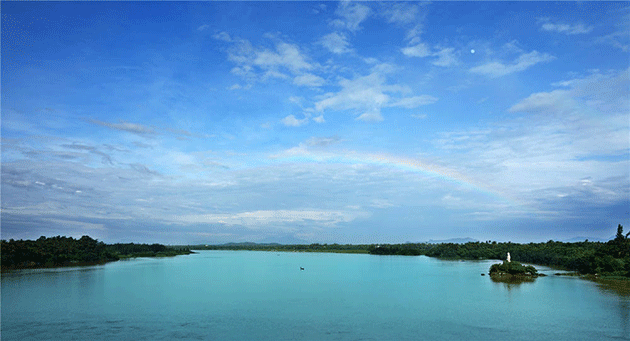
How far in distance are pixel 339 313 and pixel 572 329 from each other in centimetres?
1436

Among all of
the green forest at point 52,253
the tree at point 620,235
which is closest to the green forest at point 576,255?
the tree at point 620,235

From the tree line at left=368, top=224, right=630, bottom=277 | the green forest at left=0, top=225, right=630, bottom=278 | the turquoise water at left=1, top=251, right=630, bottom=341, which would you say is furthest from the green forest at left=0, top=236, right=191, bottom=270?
the tree line at left=368, top=224, right=630, bottom=277

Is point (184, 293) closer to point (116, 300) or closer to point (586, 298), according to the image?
point (116, 300)

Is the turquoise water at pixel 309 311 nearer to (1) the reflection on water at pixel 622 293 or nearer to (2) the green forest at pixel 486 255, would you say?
(1) the reflection on water at pixel 622 293

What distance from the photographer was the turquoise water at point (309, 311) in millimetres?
23656

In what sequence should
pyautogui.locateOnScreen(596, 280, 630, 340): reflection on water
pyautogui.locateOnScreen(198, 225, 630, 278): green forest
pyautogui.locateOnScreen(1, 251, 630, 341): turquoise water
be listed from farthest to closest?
pyautogui.locateOnScreen(198, 225, 630, 278): green forest < pyautogui.locateOnScreen(596, 280, 630, 340): reflection on water < pyautogui.locateOnScreen(1, 251, 630, 341): turquoise water

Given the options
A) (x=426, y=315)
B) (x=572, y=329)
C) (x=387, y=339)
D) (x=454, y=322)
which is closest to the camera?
(x=387, y=339)

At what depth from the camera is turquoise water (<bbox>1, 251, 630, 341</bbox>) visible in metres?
23.7

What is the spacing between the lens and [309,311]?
99.9 ft

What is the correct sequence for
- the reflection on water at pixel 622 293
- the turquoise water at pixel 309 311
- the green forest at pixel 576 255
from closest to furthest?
the turquoise water at pixel 309 311
the reflection on water at pixel 622 293
the green forest at pixel 576 255

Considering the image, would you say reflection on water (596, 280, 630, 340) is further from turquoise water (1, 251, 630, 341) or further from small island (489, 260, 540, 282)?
small island (489, 260, 540, 282)

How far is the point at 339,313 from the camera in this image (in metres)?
29.7

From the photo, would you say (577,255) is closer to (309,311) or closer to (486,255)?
(486,255)

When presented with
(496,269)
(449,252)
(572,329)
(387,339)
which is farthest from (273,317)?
(449,252)
